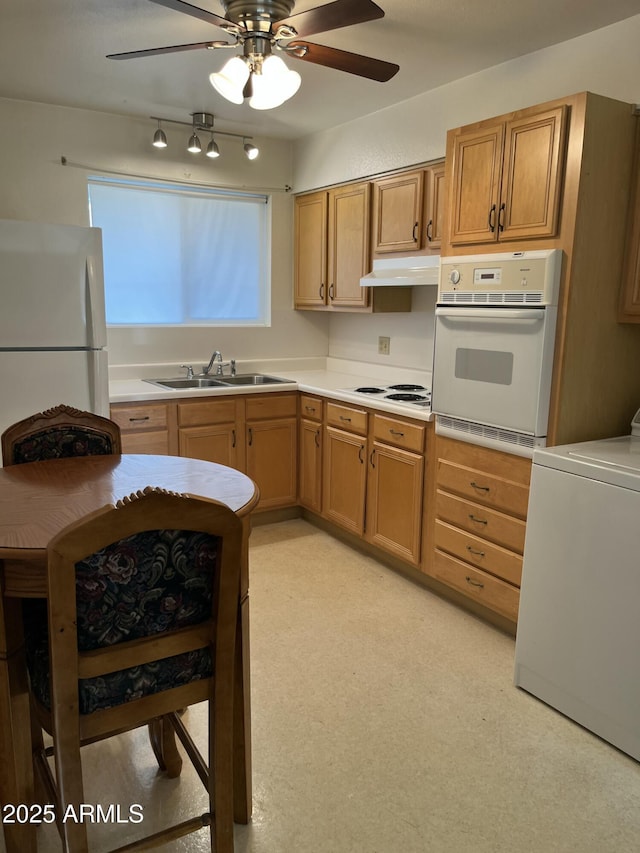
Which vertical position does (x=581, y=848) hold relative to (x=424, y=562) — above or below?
below

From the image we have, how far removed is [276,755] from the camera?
204cm

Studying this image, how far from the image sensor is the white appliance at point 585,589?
2.02 m

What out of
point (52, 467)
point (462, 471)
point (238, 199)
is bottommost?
point (462, 471)

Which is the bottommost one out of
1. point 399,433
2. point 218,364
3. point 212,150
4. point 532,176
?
point 399,433

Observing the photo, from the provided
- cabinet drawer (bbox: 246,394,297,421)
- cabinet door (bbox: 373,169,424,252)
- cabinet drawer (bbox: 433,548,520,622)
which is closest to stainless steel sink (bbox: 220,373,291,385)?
cabinet drawer (bbox: 246,394,297,421)

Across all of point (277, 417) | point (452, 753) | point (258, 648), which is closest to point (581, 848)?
point (452, 753)

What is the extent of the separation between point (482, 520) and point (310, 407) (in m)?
1.49

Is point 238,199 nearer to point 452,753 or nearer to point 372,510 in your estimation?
point 372,510

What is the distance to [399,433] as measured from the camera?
3.19 metres

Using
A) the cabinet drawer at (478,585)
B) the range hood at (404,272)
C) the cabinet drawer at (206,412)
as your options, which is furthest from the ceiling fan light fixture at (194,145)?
the cabinet drawer at (478,585)

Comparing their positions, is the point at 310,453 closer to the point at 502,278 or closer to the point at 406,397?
the point at 406,397

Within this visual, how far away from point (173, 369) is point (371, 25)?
2431 millimetres

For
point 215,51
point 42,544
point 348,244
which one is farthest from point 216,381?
point 42,544

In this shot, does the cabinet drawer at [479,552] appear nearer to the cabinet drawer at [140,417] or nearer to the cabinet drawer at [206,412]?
the cabinet drawer at [206,412]
